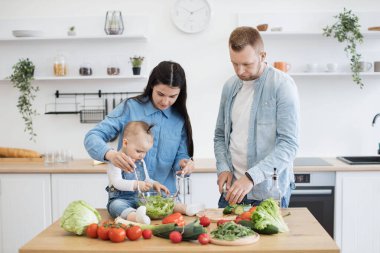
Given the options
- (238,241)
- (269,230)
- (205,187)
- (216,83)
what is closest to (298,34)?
(216,83)

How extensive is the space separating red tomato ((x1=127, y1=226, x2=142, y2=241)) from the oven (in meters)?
2.14

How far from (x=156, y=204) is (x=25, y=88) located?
2587 mm

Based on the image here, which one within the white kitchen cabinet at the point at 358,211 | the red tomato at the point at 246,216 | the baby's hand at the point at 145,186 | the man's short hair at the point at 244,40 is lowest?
the white kitchen cabinet at the point at 358,211

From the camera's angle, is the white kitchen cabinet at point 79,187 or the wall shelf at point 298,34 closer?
the white kitchen cabinet at point 79,187

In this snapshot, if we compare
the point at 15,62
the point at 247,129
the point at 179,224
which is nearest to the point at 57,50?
the point at 15,62

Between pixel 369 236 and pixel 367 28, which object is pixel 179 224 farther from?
pixel 367 28

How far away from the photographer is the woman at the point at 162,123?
7.64 ft

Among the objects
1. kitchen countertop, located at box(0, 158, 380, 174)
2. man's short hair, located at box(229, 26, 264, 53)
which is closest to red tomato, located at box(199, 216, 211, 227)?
man's short hair, located at box(229, 26, 264, 53)

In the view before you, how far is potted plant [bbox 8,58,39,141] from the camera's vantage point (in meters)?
4.26

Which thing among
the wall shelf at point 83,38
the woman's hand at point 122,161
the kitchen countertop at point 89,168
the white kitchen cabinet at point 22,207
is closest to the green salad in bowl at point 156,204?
the woman's hand at point 122,161

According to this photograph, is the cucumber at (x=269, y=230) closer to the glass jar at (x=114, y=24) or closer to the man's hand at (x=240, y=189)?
the man's hand at (x=240, y=189)

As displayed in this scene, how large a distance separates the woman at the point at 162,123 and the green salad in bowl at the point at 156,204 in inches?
8.0

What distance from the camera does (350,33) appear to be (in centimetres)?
418

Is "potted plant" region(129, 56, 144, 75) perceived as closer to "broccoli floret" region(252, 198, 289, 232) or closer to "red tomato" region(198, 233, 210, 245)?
"broccoli floret" region(252, 198, 289, 232)
